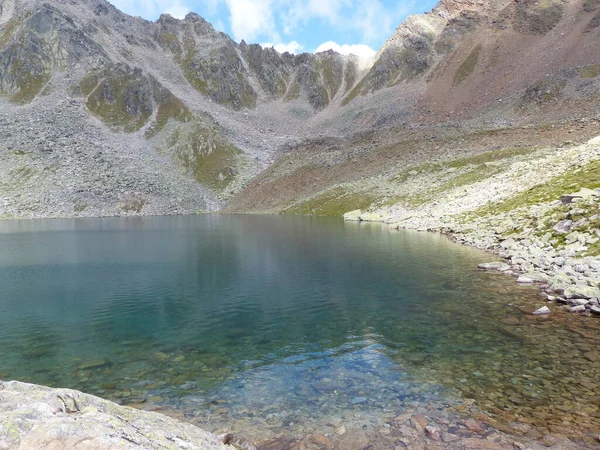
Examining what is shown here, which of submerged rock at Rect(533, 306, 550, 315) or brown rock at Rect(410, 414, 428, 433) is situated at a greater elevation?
submerged rock at Rect(533, 306, 550, 315)

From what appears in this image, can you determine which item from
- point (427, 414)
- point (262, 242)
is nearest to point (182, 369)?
point (427, 414)

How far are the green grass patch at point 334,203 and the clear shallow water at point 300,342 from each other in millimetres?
74515

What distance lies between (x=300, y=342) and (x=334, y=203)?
4061 inches

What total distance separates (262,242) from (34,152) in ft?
486

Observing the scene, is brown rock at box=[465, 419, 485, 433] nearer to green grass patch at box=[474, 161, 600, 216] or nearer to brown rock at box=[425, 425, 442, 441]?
brown rock at box=[425, 425, 442, 441]

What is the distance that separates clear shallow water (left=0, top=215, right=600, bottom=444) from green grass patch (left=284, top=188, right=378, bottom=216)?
74515mm

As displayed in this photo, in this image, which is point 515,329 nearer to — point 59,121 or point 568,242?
point 568,242

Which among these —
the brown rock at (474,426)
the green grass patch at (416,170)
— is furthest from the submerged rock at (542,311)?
the green grass patch at (416,170)

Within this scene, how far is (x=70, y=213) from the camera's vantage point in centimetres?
14088

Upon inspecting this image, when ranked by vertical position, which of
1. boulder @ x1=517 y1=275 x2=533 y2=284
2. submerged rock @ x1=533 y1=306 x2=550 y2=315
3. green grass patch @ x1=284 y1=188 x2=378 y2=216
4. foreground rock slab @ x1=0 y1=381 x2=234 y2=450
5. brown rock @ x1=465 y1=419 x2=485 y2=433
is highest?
green grass patch @ x1=284 y1=188 x2=378 y2=216

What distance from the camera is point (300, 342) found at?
19422mm

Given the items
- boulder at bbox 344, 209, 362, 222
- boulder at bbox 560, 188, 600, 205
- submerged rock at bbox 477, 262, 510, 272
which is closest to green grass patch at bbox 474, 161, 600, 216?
boulder at bbox 560, 188, 600, 205

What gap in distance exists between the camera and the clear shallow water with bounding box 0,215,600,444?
44.2 feet

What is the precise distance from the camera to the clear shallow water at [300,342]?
13461 mm
